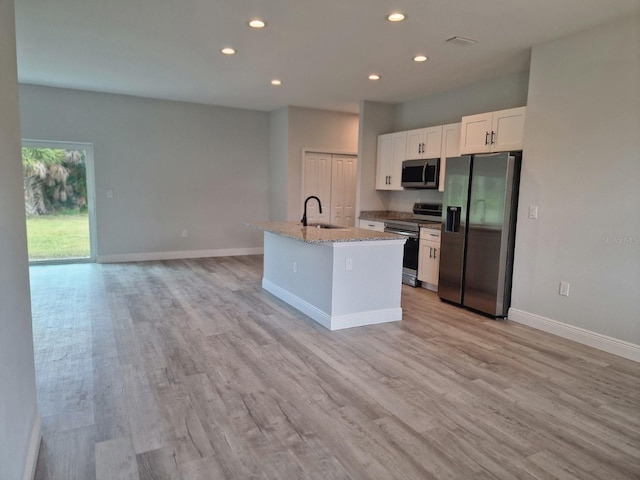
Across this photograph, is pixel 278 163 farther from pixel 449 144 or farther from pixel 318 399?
pixel 318 399

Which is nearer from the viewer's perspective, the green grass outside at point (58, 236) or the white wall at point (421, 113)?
the white wall at point (421, 113)

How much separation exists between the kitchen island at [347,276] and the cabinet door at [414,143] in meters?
2.10

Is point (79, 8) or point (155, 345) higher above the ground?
point (79, 8)

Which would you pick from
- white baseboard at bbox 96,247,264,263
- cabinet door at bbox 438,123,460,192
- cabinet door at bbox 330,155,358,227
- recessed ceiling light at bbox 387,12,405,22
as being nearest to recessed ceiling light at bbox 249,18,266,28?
recessed ceiling light at bbox 387,12,405,22

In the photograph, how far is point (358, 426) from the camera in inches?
90.4

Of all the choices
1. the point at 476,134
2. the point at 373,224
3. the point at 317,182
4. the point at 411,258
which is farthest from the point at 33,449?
the point at 317,182

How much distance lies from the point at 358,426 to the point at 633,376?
2219 millimetres

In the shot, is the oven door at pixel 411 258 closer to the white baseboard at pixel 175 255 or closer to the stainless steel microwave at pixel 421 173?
the stainless steel microwave at pixel 421 173

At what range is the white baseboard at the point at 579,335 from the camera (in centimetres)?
331

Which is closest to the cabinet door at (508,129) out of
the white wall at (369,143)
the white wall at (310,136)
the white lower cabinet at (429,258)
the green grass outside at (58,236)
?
the white lower cabinet at (429,258)

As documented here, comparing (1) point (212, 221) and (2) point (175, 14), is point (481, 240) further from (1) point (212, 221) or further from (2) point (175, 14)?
(1) point (212, 221)

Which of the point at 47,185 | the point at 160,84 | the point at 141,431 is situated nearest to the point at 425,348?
the point at 141,431

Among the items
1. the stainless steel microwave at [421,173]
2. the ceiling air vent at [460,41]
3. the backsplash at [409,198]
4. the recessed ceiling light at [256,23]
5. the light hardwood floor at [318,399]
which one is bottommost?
the light hardwood floor at [318,399]

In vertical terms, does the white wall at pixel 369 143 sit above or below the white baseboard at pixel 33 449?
above
